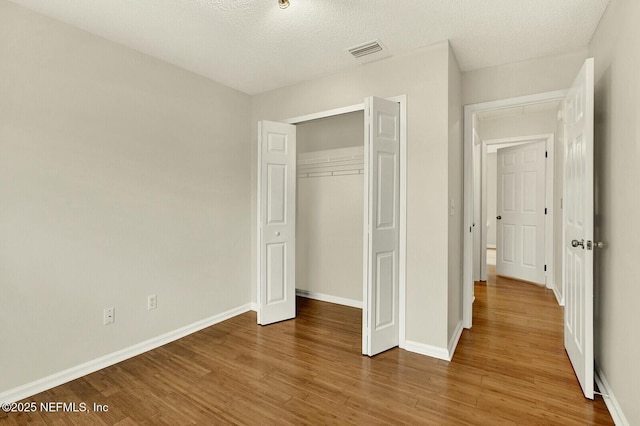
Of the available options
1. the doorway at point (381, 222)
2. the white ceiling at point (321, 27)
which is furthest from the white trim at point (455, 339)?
the white ceiling at point (321, 27)

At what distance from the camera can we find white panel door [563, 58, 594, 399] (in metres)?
1.97

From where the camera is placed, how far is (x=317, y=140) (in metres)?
4.17

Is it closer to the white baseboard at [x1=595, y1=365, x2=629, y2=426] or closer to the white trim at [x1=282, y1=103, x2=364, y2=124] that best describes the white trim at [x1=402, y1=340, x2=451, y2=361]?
the white baseboard at [x1=595, y1=365, x2=629, y2=426]

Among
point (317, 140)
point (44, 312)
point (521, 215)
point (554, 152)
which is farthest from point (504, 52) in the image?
point (44, 312)

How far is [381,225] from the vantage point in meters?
2.67

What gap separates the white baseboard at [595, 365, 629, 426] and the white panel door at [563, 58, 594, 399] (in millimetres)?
88

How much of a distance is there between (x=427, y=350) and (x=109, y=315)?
8.49ft

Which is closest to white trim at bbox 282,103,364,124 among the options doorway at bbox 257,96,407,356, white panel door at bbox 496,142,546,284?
doorway at bbox 257,96,407,356

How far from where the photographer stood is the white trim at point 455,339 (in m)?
2.62

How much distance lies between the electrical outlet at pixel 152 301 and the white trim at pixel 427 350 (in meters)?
2.24

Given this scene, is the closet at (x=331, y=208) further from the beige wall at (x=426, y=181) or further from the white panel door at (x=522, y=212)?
the white panel door at (x=522, y=212)

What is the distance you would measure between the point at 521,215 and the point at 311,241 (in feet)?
11.4

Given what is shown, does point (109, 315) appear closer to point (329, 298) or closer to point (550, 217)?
A: point (329, 298)

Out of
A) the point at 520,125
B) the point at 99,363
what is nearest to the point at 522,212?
the point at 520,125
